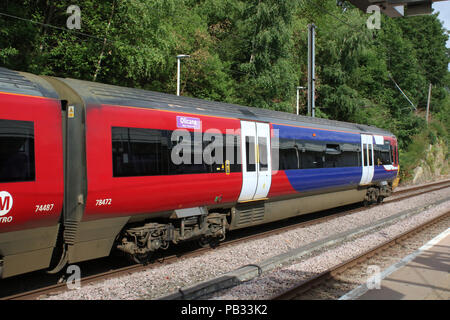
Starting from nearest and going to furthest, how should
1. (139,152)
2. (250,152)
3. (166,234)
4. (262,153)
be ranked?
(139,152) < (166,234) < (250,152) < (262,153)

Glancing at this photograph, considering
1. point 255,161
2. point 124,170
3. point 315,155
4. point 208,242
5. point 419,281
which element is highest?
point 315,155

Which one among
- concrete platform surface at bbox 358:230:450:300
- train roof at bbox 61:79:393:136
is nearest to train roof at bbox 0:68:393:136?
train roof at bbox 61:79:393:136

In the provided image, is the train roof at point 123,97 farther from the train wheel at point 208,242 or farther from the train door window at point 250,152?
the train wheel at point 208,242

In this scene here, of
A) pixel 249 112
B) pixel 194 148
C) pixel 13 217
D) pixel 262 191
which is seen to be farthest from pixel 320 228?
pixel 13 217

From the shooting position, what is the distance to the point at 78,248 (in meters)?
6.21

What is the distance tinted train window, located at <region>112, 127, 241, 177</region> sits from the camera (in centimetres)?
660

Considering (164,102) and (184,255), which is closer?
(164,102)

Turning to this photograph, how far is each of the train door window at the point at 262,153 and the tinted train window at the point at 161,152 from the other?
1041 mm

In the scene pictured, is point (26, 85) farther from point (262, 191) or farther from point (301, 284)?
point (262, 191)

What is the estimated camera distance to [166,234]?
7.50 metres

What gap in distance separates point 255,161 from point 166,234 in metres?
2.97

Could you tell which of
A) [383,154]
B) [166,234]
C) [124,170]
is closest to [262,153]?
[166,234]

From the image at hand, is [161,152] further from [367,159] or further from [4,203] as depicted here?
[367,159]

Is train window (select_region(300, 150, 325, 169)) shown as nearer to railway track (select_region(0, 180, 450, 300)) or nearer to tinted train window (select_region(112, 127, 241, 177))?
railway track (select_region(0, 180, 450, 300))
